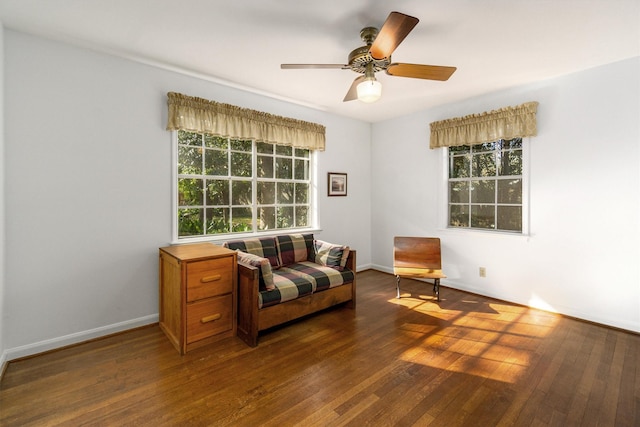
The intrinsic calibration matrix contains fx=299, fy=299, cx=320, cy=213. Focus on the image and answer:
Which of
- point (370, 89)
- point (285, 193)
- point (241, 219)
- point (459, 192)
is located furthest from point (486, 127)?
point (241, 219)

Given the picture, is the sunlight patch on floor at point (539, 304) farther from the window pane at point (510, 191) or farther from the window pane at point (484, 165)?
the window pane at point (484, 165)

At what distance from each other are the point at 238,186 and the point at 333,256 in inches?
56.6

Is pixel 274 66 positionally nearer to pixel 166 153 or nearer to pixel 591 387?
pixel 166 153

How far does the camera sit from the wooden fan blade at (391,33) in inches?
67.6

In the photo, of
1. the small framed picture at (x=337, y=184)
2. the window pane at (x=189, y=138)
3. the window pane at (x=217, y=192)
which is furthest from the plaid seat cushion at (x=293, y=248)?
the window pane at (x=189, y=138)

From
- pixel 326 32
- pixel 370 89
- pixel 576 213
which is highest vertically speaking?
pixel 326 32

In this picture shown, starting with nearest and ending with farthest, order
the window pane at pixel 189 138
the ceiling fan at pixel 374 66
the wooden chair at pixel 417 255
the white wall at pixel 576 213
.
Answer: the ceiling fan at pixel 374 66
the white wall at pixel 576 213
the window pane at pixel 189 138
the wooden chair at pixel 417 255

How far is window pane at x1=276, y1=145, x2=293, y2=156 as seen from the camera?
160 inches

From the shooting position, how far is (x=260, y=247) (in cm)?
346

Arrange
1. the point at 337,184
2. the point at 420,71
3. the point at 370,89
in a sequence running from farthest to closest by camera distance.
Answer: the point at 337,184 → the point at 420,71 → the point at 370,89

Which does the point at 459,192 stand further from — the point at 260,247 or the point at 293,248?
the point at 260,247

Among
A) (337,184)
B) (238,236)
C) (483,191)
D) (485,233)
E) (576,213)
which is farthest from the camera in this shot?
(337,184)

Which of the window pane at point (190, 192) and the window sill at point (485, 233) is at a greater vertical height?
the window pane at point (190, 192)

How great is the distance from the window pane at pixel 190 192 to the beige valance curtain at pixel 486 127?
10.5 ft
